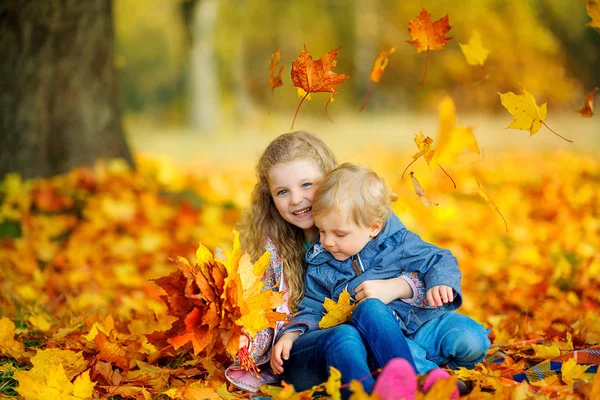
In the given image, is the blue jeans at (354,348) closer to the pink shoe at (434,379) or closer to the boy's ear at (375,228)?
the pink shoe at (434,379)

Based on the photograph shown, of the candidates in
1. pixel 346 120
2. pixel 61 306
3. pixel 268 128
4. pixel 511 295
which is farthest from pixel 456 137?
pixel 268 128

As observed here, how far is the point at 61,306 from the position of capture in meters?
3.52

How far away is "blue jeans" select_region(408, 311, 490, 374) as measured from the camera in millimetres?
2137

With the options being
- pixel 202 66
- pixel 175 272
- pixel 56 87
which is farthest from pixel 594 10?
pixel 202 66

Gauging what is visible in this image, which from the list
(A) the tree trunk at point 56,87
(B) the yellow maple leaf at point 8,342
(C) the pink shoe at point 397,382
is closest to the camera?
(C) the pink shoe at point 397,382

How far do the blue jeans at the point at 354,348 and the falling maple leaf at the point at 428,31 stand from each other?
880 millimetres

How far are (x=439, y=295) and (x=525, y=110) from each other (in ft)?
2.24

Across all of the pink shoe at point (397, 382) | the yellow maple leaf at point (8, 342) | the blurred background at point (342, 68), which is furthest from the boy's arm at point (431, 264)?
the blurred background at point (342, 68)

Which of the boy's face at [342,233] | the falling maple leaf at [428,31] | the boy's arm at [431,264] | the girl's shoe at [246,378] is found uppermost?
→ the falling maple leaf at [428,31]

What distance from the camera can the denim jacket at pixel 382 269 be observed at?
88.4 inches

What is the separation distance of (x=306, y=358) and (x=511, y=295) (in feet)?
5.75

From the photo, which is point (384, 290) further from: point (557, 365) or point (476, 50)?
point (476, 50)

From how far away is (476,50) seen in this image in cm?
228

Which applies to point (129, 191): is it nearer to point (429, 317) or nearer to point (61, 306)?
point (61, 306)
